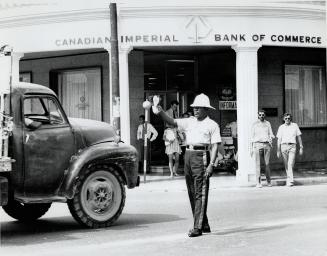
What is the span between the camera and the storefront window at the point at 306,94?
2134cm

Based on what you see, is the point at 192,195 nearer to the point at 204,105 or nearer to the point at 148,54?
the point at 204,105

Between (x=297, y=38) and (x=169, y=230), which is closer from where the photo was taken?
(x=169, y=230)

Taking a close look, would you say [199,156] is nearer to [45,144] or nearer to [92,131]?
[92,131]

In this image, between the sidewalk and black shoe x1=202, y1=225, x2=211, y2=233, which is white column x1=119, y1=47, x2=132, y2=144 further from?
black shoe x1=202, y1=225, x2=211, y2=233

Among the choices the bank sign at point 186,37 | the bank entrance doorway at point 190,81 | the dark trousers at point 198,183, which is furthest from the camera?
the bank entrance doorway at point 190,81

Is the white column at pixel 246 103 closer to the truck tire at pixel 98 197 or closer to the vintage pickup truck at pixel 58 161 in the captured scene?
the vintage pickup truck at pixel 58 161

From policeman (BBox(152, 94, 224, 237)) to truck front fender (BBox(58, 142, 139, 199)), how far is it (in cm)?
134

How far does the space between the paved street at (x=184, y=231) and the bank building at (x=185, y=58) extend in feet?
14.9

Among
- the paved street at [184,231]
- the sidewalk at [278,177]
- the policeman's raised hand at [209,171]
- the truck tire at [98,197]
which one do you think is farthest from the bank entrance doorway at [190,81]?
the policeman's raised hand at [209,171]

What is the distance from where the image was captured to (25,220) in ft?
35.8

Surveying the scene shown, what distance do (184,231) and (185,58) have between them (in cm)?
1273

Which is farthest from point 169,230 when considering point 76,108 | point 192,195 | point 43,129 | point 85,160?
point 76,108

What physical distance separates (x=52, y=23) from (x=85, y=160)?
30.2ft

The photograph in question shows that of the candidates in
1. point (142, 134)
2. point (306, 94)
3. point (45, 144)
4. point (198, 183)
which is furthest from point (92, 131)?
point (306, 94)
